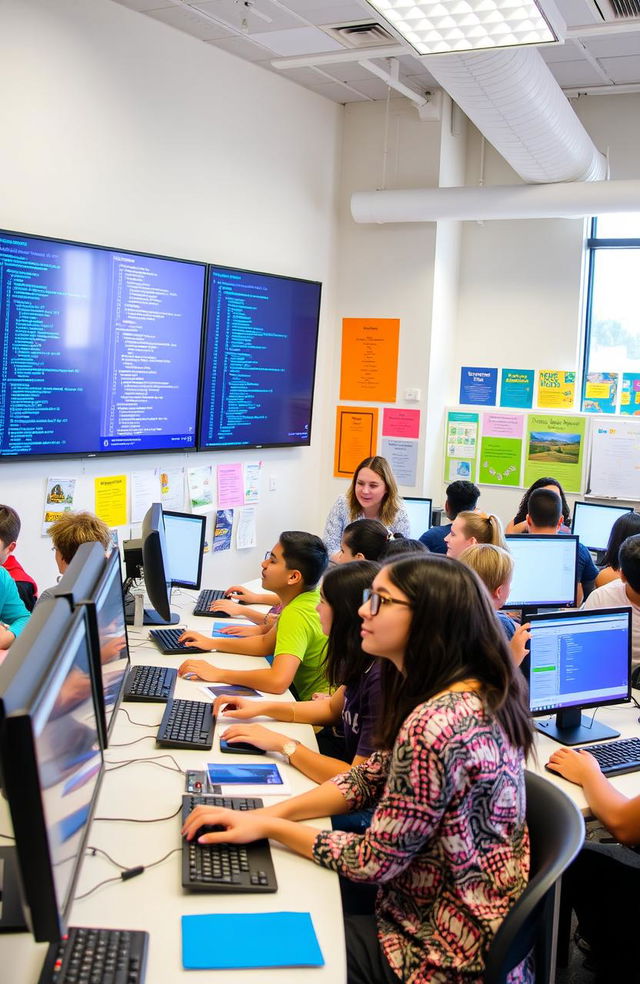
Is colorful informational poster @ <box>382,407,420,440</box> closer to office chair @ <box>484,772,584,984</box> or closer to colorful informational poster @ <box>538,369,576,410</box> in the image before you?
colorful informational poster @ <box>538,369,576,410</box>

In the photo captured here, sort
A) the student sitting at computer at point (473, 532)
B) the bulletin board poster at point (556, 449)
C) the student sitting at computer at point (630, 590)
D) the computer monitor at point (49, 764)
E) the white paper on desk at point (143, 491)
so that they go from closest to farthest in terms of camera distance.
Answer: the computer monitor at point (49, 764) < the student sitting at computer at point (630, 590) < the student sitting at computer at point (473, 532) < the white paper on desk at point (143, 491) < the bulletin board poster at point (556, 449)

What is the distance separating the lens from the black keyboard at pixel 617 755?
Result: 7.82 feet

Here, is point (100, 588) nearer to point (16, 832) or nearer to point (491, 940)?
point (16, 832)

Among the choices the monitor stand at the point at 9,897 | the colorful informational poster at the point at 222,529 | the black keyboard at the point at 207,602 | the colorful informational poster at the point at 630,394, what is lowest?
the monitor stand at the point at 9,897

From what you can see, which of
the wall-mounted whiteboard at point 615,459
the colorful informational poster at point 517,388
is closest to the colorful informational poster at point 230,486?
the colorful informational poster at point 517,388

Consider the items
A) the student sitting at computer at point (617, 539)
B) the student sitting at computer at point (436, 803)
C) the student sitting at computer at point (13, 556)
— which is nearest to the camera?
the student sitting at computer at point (436, 803)

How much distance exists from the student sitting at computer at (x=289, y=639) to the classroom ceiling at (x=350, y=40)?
211cm

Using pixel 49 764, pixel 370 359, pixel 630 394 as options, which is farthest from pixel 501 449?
pixel 49 764

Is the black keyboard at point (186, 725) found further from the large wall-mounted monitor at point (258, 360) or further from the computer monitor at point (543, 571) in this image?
the large wall-mounted monitor at point (258, 360)

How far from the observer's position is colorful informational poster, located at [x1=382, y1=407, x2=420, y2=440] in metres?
5.75

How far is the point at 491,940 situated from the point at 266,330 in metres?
4.09

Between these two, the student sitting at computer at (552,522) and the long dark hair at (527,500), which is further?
the long dark hair at (527,500)

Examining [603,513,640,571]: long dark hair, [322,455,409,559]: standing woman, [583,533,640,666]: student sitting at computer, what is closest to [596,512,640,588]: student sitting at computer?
[603,513,640,571]: long dark hair

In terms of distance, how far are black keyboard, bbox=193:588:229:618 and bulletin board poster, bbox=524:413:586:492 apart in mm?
2653
